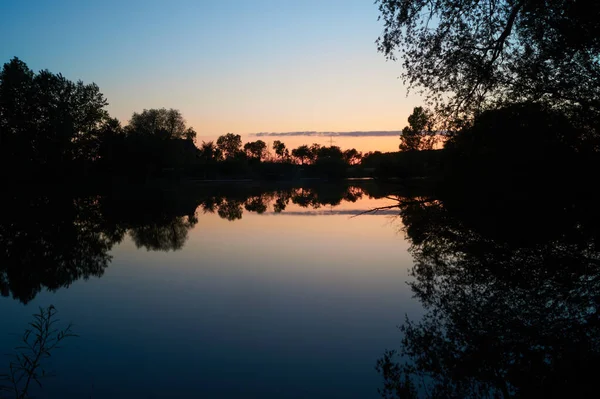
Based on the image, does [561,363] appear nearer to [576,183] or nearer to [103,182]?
[576,183]

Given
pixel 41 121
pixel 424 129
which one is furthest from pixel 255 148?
pixel 424 129

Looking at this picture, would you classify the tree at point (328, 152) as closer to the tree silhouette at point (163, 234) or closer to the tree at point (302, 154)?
the tree at point (302, 154)

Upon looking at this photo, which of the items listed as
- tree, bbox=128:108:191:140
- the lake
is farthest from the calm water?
tree, bbox=128:108:191:140

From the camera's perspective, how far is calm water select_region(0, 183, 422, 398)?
6246 millimetres

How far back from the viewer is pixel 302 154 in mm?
157125

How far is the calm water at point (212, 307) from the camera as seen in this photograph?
6.25 metres

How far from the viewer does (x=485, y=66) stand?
9789mm

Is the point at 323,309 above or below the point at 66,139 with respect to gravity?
below

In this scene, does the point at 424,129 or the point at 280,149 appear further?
the point at 280,149

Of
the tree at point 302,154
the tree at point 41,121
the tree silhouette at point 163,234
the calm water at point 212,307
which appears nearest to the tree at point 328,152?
the tree at point 302,154

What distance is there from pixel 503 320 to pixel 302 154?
151m

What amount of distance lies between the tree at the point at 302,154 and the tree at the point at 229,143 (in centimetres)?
1986

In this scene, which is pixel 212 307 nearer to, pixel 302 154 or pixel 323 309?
pixel 323 309

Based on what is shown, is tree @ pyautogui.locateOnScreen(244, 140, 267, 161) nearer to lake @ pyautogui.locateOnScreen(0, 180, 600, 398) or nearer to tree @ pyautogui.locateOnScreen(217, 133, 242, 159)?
tree @ pyautogui.locateOnScreen(217, 133, 242, 159)
